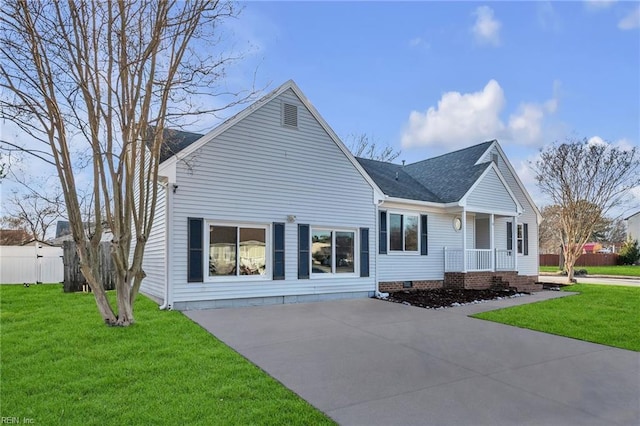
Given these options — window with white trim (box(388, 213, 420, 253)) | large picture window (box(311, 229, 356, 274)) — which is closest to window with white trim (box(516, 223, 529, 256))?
window with white trim (box(388, 213, 420, 253))

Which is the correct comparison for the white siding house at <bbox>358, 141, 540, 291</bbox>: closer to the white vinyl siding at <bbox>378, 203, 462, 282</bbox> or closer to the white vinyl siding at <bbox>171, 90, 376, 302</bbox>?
the white vinyl siding at <bbox>378, 203, 462, 282</bbox>

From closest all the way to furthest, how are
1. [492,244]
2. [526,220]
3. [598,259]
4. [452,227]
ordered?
[492,244], [452,227], [526,220], [598,259]

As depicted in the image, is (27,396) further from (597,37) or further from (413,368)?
(597,37)

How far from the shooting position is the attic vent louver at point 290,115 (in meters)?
11.0

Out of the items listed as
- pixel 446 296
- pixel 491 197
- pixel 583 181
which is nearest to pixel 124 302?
pixel 446 296

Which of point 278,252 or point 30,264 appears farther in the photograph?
point 30,264

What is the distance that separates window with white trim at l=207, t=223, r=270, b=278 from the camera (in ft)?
32.2

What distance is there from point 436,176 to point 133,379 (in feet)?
50.4

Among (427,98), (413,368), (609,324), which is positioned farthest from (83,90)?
(427,98)

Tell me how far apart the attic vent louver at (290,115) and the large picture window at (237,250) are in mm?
3166

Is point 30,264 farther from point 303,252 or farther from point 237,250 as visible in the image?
point 303,252

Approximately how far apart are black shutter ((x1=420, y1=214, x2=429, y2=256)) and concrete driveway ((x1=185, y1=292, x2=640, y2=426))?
581cm

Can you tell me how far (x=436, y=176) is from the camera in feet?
56.9

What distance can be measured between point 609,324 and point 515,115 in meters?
15.6
